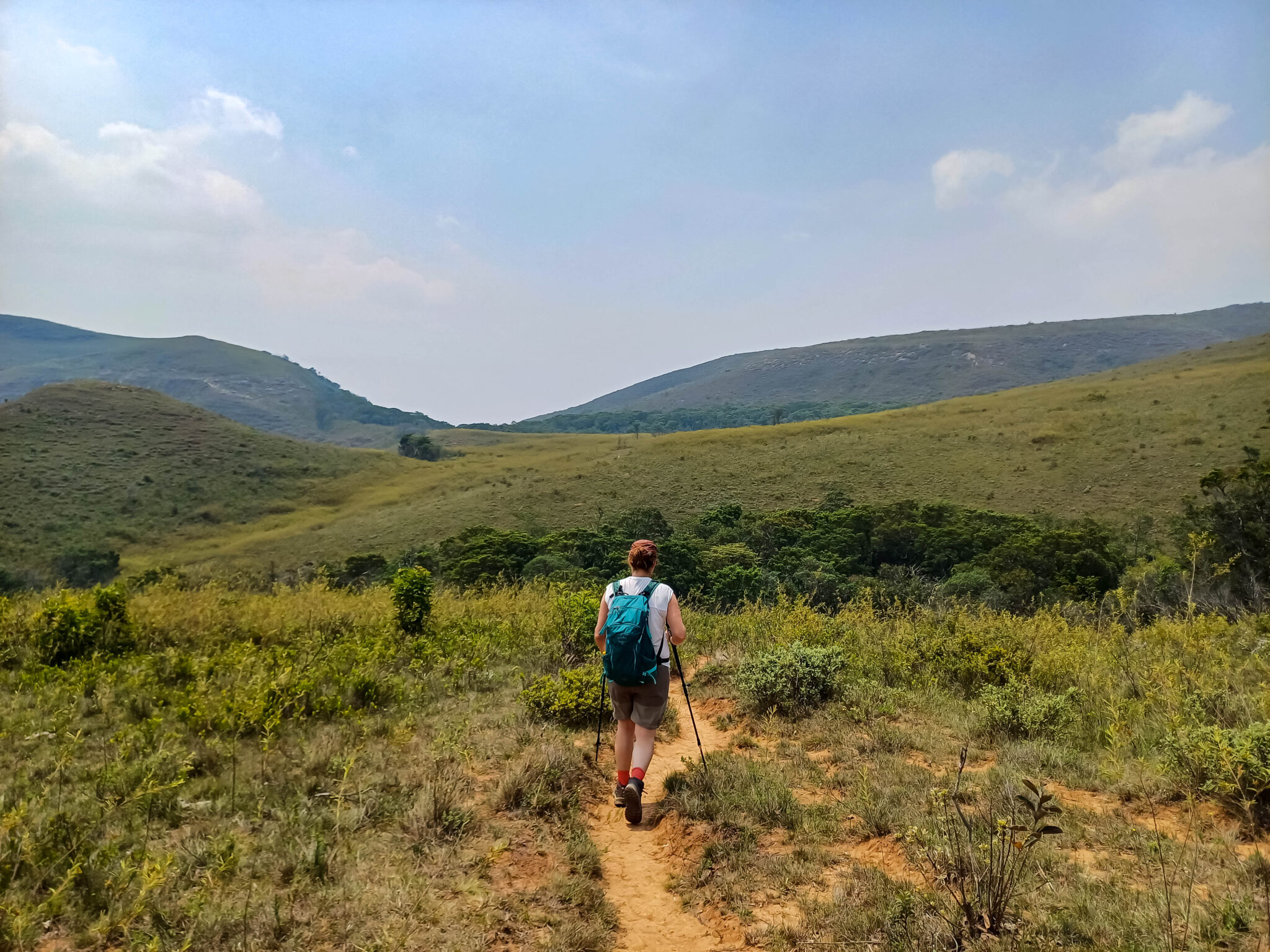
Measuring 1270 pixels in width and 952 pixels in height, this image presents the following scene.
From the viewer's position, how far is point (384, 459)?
106938mm

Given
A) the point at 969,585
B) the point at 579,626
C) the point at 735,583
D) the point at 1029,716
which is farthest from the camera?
the point at 735,583

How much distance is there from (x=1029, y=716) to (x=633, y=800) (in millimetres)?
3421

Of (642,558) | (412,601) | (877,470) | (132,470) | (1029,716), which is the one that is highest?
(132,470)

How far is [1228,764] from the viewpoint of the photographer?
341 centimetres

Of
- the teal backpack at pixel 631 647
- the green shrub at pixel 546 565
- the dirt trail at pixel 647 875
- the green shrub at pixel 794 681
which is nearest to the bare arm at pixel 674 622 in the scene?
the teal backpack at pixel 631 647

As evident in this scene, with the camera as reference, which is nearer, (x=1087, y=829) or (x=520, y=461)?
(x=1087, y=829)

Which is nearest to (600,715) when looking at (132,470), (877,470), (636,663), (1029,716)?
(636,663)

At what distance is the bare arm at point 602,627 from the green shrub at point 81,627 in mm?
5461

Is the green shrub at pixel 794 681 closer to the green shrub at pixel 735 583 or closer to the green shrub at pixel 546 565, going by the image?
the green shrub at pixel 735 583

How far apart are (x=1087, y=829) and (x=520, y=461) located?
310ft

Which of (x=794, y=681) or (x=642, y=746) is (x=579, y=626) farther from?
(x=642, y=746)

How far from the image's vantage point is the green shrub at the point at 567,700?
614cm

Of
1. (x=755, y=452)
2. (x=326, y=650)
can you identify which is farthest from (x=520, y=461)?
(x=326, y=650)

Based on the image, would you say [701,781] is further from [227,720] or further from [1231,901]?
[227,720]
